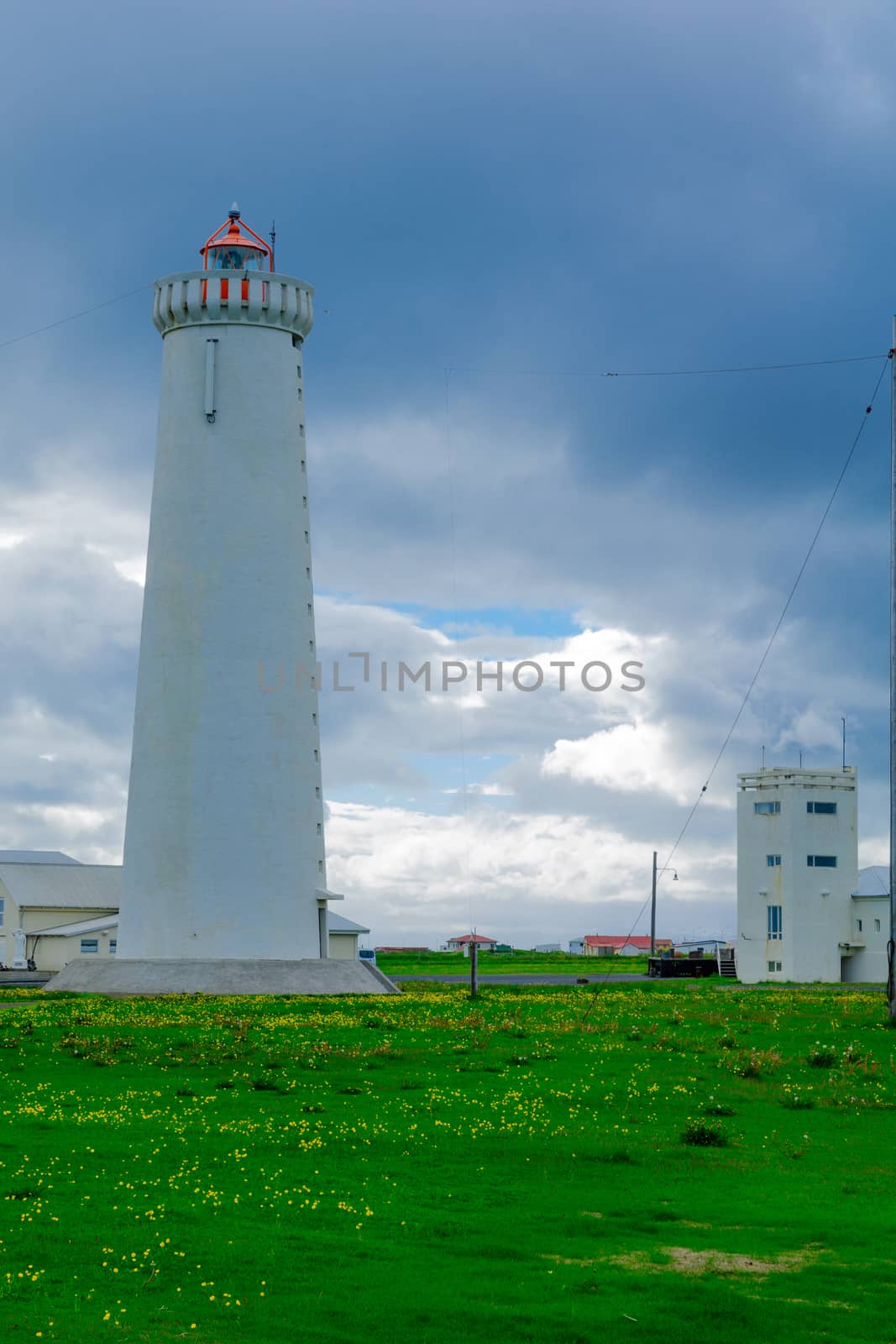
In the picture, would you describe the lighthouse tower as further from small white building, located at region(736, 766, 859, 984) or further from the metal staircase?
the metal staircase

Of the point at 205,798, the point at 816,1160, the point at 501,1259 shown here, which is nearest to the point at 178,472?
the point at 205,798

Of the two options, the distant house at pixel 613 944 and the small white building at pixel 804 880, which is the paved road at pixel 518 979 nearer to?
the small white building at pixel 804 880

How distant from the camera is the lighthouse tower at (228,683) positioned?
161 feet

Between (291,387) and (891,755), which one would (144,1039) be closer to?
(891,755)

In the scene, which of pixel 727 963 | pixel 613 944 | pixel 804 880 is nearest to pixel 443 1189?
pixel 804 880

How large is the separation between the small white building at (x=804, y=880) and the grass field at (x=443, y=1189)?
138ft

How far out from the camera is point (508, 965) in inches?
3957

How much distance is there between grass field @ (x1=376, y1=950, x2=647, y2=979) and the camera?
85375 millimetres

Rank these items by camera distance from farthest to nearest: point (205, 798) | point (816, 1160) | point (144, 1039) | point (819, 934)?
point (819, 934), point (205, 798), point (144, 1039), point (816, 1160)

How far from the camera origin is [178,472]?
1991 inches

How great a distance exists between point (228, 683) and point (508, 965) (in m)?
55.6

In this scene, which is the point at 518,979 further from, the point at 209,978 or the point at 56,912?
the point at 209,978

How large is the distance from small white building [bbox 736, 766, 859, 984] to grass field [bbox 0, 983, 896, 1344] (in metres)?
42.1

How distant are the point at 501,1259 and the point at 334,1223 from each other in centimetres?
196
